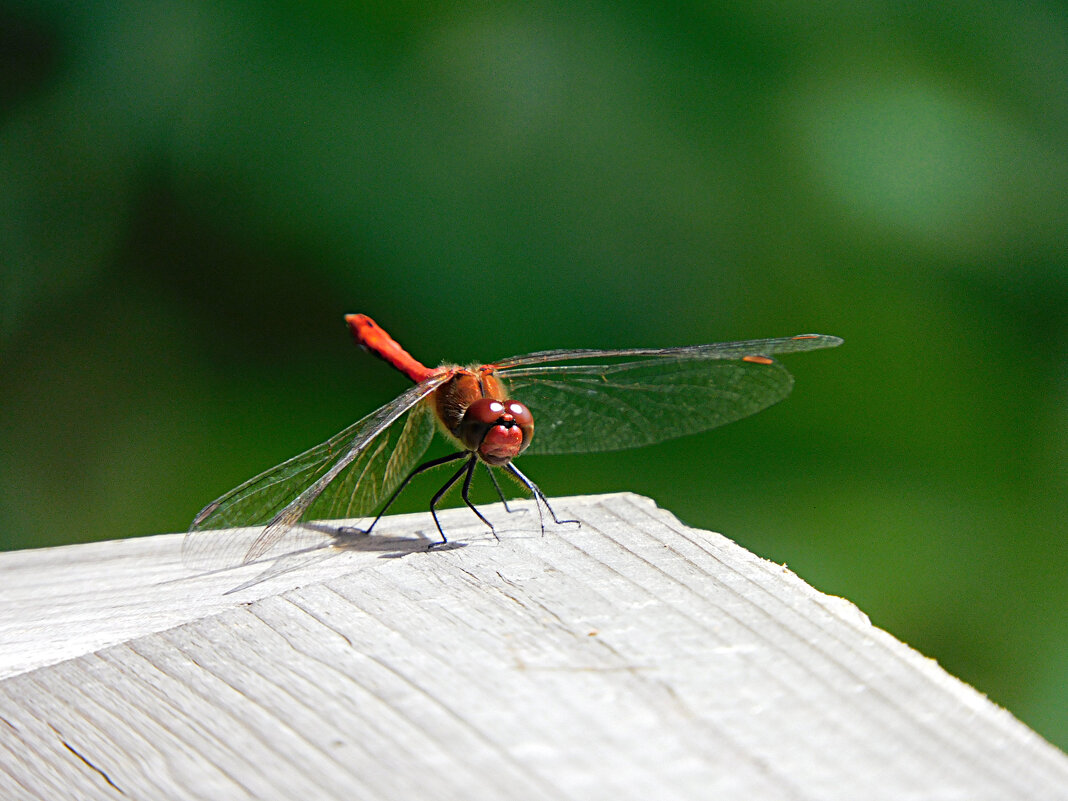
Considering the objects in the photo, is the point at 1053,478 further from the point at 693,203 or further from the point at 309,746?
the point at 309,746

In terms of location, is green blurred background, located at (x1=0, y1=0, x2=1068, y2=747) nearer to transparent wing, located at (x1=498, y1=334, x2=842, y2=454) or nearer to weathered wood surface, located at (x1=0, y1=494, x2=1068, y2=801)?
transparent wing, located at (x1=498, y1=334, x2=842, y2=454)

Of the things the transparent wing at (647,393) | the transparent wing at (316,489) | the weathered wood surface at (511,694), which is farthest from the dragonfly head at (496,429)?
the weathered wood surface at (511,694)

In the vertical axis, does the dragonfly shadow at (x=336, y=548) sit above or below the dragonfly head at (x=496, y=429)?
below

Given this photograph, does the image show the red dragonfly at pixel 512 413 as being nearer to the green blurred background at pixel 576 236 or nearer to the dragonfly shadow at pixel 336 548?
the dragonfly shadow at pixel 336 548

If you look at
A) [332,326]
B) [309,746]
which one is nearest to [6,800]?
[309,746]

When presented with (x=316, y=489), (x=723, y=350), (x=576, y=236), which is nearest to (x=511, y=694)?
(x=316, y=489)

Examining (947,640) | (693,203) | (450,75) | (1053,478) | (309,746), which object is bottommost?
(947,640)

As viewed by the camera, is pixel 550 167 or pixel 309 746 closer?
pixel 309 746
